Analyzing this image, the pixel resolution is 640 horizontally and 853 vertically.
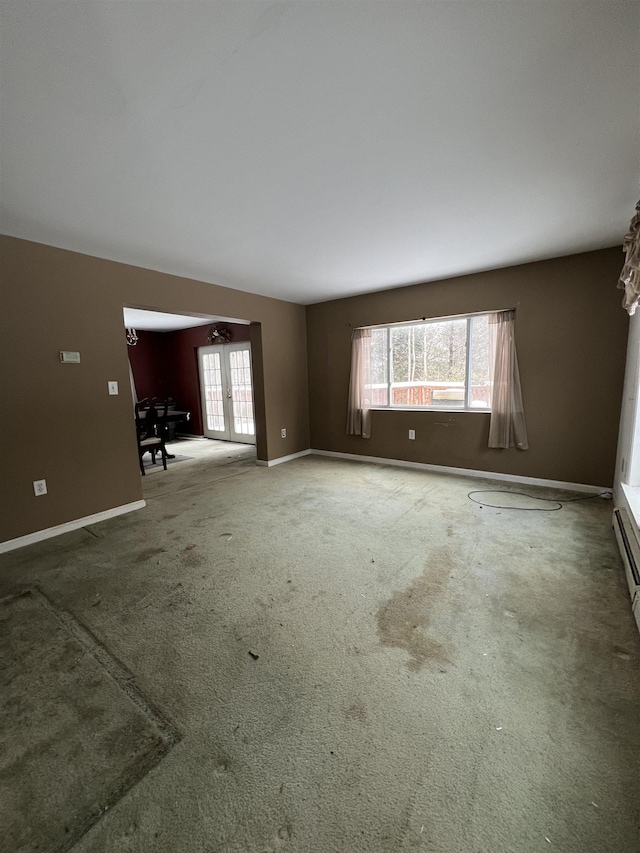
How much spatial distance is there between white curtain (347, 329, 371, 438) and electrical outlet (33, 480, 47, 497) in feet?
12.0

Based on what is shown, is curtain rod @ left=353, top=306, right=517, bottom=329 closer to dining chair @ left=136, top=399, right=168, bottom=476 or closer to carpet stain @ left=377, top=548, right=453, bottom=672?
carpet stain @ left=377, top=548, right=453, bottom=672

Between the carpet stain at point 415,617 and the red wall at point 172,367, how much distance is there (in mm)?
6721

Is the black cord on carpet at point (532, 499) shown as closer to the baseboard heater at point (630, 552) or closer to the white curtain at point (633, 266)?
the baseboard heater at point (630, 552)

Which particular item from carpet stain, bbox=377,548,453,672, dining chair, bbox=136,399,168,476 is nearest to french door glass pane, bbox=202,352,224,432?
dining chair, bbox=136,399,168,476

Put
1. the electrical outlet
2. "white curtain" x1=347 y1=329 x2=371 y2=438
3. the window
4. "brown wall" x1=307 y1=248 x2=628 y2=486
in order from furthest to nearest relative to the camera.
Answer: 1. "white curtain" x1=347 y1=329 x2=371 y2=438
2. the window
3. "brown wall" x1=307 y1=248 x2=628 y2=486
4. the electrical outlet

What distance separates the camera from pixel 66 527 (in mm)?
3059

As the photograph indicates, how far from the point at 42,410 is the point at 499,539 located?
3884 millimetres

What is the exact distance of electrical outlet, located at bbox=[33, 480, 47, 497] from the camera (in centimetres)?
287

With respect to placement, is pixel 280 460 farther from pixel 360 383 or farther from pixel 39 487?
pixel 39 487

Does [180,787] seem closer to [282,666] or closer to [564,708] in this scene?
[282,666]

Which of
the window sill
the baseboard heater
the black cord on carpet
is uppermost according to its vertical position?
the window sill

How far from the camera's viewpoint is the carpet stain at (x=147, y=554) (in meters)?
Answer: 2.54

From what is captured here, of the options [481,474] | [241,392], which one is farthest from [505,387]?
[241,392]

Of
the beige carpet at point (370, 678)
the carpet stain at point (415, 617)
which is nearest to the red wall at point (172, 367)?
the beige carpet at point (370, 678)
